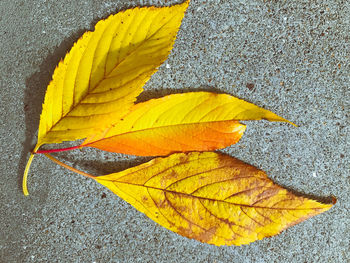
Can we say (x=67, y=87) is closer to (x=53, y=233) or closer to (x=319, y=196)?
(x=53, y=233)

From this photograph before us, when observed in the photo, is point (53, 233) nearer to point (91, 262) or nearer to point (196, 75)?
point (91, 262)

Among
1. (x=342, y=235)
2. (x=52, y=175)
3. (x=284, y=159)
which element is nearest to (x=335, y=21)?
(x=284, y=159)

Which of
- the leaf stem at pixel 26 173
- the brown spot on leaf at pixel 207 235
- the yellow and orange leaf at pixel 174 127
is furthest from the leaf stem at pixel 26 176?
the brown spot on leaf at pixel 207 235

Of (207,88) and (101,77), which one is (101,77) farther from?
(207,88)

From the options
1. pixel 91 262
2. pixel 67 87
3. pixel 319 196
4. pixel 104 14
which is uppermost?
pixel 104 14

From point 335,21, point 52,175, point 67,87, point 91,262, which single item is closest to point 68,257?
point 91,262

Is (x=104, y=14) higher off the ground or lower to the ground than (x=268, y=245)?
higher

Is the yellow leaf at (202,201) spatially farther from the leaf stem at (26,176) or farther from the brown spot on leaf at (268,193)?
the leaf stem at (26,176)
